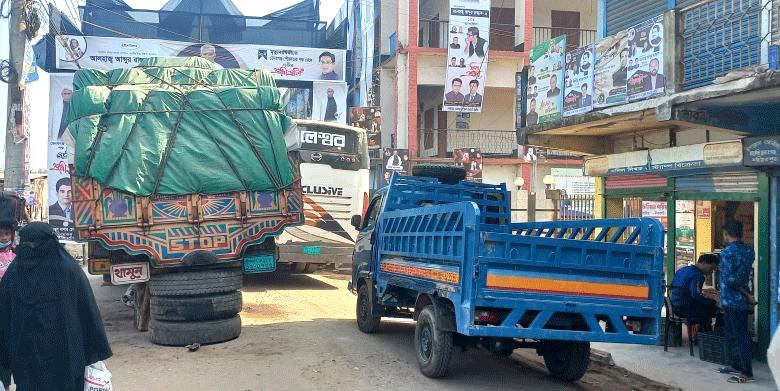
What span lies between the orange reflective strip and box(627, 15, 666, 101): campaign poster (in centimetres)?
338

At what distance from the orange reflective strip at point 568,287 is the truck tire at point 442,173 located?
13.5ft

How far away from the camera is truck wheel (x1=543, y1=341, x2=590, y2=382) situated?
7.53 metres

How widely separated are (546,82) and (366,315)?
4.97 m

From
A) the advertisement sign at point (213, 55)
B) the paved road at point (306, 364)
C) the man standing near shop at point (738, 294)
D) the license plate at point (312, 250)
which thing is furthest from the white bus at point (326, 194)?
the advertisement sign at point (213, 55)

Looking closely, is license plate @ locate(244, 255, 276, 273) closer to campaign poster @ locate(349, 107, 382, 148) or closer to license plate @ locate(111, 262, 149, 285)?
license plate @ locate(111, 262, 149, 285)

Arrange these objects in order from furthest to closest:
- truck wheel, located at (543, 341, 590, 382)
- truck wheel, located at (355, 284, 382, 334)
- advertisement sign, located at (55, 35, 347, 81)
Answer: advertisement sign, located at (55, 35, 347, 81) < truck wheel, located at (355, 284, 382, 334) < truck wheel, located at (543, 341, 590, 382)

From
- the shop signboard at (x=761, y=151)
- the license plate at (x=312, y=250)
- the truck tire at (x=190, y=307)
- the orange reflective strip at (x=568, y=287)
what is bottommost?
the truck tire at (x=190, y=307)

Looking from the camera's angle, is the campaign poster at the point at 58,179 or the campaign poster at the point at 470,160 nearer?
the campaign poster at the point at 58,179

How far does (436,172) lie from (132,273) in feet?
14.4

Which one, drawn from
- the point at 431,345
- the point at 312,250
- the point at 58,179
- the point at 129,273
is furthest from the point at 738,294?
the point at 58,179

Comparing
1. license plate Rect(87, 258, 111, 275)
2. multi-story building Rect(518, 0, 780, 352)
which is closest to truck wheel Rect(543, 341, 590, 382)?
multi-story building Rect(518, 0, 780, 352)

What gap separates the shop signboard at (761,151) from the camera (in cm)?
805

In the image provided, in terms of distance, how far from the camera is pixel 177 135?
31.3 ft

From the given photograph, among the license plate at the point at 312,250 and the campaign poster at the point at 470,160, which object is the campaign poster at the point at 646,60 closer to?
the license plate at the point at 312,250
